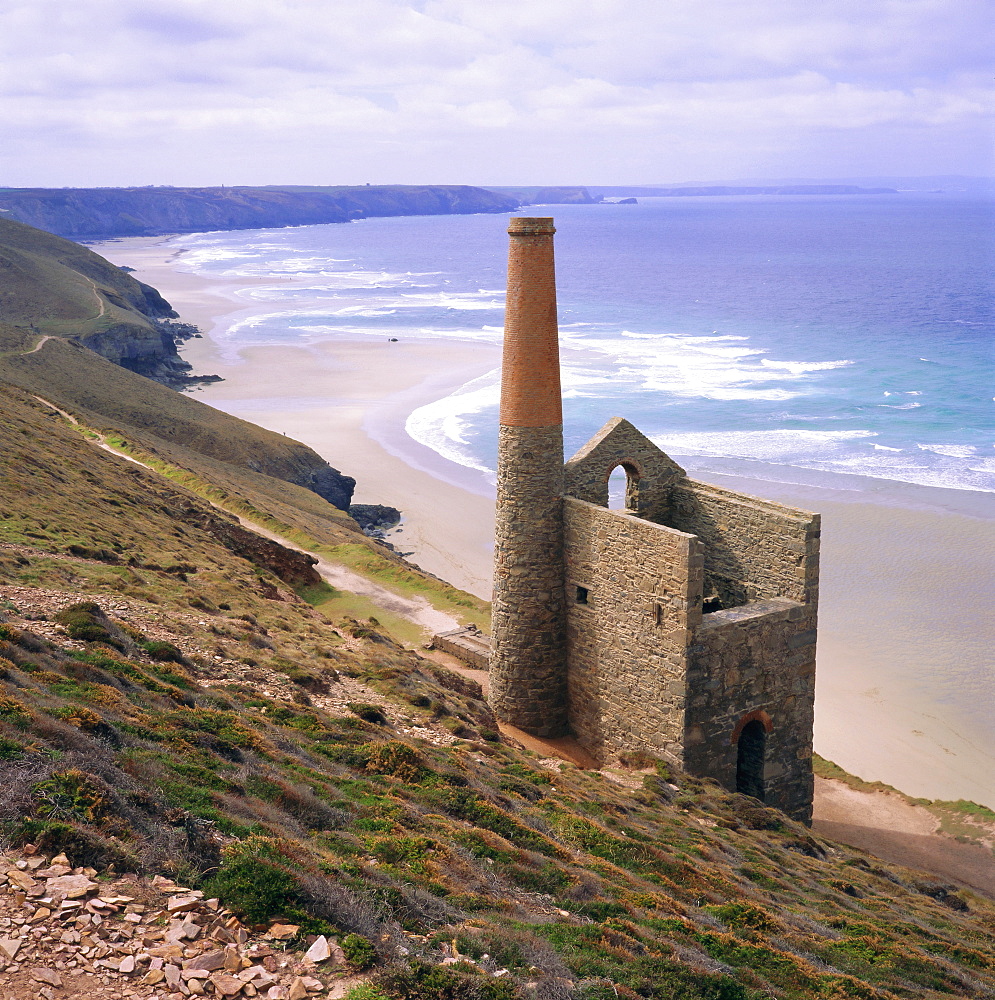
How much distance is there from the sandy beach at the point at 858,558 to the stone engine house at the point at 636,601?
748cm

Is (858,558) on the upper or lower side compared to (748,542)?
lower

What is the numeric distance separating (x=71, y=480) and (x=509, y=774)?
1822 centimetres

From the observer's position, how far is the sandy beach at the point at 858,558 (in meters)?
26.9

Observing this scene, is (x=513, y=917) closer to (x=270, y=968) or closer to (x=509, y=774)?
(x=270, y=968)

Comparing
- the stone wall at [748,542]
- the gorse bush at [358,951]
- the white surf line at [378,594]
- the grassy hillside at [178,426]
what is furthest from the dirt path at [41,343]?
the gorse bush at [358,951]

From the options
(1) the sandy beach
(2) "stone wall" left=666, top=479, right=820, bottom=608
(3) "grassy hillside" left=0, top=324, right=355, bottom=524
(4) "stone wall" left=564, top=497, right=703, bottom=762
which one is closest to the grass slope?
(1) the sandy beach

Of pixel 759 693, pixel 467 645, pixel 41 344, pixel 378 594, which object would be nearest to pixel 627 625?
pixel 759 693

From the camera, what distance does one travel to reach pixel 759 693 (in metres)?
19.8

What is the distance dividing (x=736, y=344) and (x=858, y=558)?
5533 centimetres

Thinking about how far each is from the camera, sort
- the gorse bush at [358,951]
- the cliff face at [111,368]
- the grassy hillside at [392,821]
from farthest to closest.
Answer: the cliff face at [111,368] → the grassy hillside at [392,821] → the gorse bush at [358,951]

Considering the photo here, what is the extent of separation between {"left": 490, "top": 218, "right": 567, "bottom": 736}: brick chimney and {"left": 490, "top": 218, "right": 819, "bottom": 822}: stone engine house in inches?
1.2

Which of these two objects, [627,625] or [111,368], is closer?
[627,625]

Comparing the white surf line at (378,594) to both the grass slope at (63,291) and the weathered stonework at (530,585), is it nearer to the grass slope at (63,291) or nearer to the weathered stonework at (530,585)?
the weathered stonework at (530,585)

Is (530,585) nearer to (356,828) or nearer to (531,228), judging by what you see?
(531,228)
